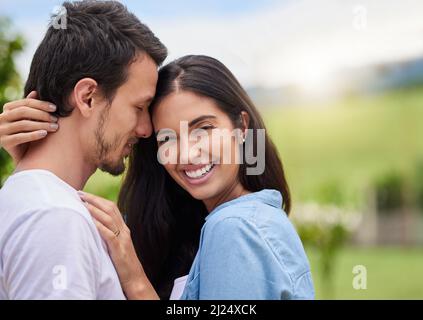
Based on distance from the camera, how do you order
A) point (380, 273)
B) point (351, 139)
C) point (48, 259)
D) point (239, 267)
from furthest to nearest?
point (351, 139) → point (380, 273) → point (239, 267) → point (48, 259)

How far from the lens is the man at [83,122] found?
132 cm

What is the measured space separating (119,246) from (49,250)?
0.23 meters

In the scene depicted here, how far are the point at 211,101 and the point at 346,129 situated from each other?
29.8 feet

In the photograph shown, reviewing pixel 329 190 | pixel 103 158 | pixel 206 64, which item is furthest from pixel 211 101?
pixel 329 190

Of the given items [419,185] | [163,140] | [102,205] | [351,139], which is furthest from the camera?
[351,139]

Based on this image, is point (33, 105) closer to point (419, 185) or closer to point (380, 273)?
point (380, 273)

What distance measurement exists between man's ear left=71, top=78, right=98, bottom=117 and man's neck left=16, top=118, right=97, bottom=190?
0.05 m

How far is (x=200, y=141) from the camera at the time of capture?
1.65 metres

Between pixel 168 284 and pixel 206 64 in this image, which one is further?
pixel 168 284

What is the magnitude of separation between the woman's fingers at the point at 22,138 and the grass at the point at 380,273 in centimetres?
664

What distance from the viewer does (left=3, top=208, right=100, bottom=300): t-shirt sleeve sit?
49.9 inches

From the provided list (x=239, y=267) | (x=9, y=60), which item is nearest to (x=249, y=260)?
(x=239, y=267)
